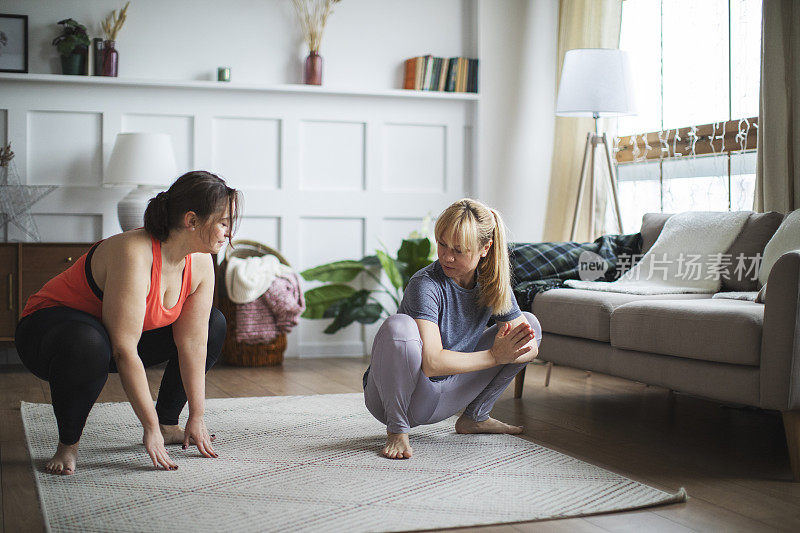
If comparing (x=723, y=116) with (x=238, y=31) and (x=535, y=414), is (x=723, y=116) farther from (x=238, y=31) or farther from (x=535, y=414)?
(x=238, y=31)

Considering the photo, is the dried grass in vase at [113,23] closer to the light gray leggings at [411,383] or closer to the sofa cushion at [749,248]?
the light gray leggings at [411,383]

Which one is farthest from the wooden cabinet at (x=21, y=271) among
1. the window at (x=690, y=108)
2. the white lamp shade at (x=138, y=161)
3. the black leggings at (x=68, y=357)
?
the window at (x=690, y=108)

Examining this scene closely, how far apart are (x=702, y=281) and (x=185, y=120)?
9.26 ft

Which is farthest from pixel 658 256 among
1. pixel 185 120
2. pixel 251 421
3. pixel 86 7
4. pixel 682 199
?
pixel 86 7

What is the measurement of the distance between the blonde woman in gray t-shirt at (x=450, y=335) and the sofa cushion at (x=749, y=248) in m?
1.09

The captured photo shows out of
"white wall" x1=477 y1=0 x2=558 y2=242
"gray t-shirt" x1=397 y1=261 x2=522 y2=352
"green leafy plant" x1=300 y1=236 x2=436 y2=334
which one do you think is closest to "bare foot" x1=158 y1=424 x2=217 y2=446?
"gray t-shirt" x1=397 y1=261 x2=522 y2=352

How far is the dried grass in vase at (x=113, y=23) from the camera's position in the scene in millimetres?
4363

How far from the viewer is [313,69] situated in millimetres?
4613

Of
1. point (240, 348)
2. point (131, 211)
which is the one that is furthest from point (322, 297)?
point (131, 211)

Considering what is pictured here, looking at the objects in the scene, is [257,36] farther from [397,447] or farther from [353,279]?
[397,447]

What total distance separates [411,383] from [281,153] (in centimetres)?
267

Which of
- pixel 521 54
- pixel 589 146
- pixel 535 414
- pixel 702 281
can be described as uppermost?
pixel 521 54

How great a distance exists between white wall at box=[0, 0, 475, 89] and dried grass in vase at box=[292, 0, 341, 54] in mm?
45

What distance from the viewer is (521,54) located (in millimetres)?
4961
